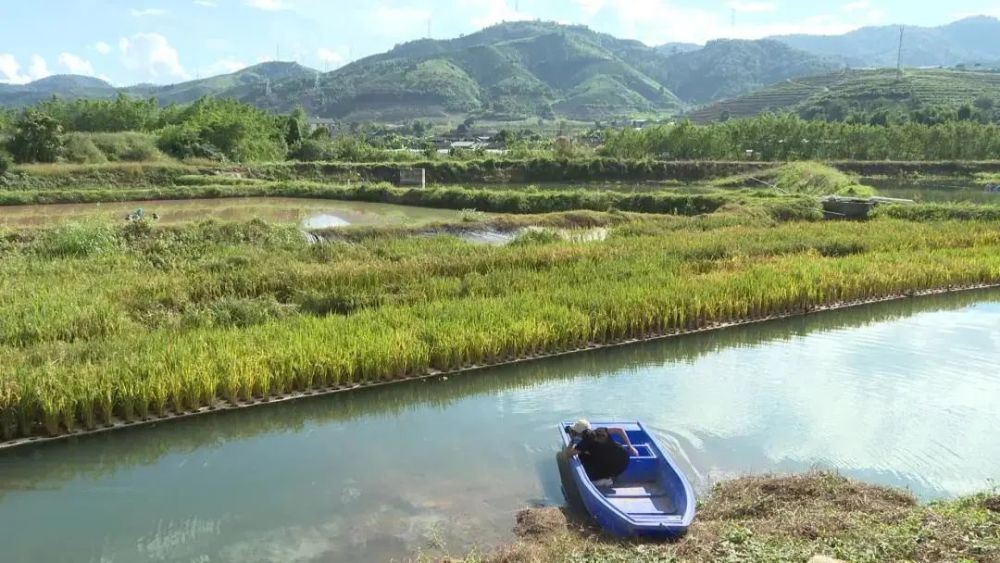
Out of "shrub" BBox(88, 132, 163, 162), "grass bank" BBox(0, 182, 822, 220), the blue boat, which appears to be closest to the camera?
the blue boat

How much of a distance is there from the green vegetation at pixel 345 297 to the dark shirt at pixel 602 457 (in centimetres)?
411

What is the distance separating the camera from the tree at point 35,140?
36781mm

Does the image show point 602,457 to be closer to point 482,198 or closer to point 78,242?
point 78,242

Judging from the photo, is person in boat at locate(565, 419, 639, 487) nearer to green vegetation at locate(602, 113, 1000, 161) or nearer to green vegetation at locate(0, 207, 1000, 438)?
green vegetation at locate(0, 207, 1000, 438)

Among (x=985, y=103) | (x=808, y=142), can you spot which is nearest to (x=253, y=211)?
(x=808, y=142)

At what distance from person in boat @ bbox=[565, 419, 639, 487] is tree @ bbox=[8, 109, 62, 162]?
132ft

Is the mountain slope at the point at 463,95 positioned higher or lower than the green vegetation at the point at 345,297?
higher

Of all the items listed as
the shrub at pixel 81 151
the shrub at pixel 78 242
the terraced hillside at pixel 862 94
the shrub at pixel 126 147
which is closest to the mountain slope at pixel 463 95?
the terraced hillside at pixel 862 94

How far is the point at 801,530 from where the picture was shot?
574 centimetres

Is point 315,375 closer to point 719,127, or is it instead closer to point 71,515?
point 71,515

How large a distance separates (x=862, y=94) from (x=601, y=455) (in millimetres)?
100970

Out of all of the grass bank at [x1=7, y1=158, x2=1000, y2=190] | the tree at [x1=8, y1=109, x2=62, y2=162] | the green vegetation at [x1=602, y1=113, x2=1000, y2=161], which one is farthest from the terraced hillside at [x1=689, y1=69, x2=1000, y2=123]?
the tree at [x1=8, y1=109, x2=62, y2=162]

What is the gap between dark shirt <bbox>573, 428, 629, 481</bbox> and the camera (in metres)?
7.18

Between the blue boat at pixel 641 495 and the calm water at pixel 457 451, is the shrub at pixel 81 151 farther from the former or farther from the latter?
the blue boat at pixel 641 495
